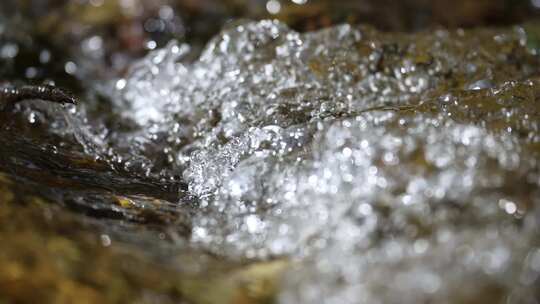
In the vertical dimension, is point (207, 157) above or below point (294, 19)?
below

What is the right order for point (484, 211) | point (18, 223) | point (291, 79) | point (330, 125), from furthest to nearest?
point (291, 79) → point (330, 125) → point (18, 223) → point (484, 211)

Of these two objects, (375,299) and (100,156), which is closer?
(375,299)

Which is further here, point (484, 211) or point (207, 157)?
point (207, 157)

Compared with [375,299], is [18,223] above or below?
above

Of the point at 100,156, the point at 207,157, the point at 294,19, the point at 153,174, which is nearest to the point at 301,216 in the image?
the point at 207,157

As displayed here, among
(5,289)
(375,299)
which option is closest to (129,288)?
(5,289)

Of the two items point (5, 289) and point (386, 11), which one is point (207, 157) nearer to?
point (5, 289)

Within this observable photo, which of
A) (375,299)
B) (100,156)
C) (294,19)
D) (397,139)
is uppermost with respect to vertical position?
(294,19)

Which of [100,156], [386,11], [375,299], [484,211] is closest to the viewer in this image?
[375,299]

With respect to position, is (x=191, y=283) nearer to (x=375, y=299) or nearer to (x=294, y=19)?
(x=375, y=299)
